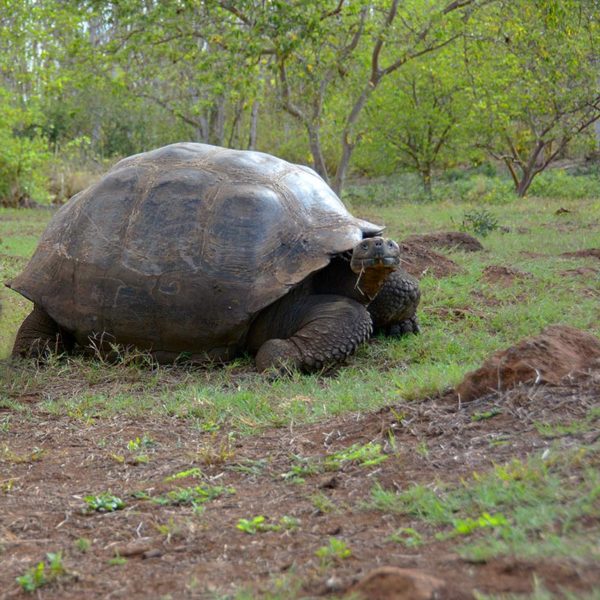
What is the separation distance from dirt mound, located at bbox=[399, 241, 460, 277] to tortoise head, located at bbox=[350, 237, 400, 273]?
8.06ft

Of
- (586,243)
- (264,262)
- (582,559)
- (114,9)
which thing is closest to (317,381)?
(264,262)

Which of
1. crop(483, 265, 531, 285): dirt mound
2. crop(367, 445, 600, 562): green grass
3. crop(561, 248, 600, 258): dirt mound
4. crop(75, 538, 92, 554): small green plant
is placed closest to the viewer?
crop(367, 445, 600, 562): green grass

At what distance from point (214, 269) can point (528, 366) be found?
2.61 metres

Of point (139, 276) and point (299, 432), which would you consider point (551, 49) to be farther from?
point (299, 432)

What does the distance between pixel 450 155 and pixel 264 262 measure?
58.8ft

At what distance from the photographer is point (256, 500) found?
339 cm

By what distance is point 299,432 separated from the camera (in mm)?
4277

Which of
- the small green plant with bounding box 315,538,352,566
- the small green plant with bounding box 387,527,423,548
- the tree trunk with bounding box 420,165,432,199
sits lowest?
the tree trunk with bounding box 420,165,432,199

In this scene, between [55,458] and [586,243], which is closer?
[55,458]

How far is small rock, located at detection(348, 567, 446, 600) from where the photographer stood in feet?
6.78

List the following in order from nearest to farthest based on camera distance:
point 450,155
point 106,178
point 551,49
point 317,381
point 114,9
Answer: point 317,381 → point 106,178 → point 551,49 → point 114,9 → point 450,155

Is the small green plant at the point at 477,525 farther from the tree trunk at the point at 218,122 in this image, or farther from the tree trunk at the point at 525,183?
the tree trunk at the point at 218,122

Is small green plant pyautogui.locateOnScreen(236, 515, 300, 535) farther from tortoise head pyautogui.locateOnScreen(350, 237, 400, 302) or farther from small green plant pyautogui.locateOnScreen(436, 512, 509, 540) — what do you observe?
tortoise head pyautogui.locateOnScreen(350, 237, 400, 302)

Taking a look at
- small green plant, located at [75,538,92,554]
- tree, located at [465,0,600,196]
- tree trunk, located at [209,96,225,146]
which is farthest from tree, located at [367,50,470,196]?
small green plant, located at [75,538,92,554]
